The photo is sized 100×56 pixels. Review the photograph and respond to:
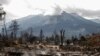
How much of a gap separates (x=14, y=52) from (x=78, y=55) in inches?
921

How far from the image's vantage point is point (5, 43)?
77.6m

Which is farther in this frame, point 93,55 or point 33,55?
point 93,55

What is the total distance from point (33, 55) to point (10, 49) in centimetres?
579


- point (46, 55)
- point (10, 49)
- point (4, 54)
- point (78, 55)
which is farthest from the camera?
point (78, 55)

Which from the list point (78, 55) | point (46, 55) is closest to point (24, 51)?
point (46, 55)

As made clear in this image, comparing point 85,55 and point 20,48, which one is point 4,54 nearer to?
point 20,48

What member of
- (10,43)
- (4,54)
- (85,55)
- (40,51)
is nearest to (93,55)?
(85,55)

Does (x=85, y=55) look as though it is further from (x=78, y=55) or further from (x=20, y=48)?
(x=20, y=48)

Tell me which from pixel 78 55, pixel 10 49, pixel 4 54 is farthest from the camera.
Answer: pixel 78 55

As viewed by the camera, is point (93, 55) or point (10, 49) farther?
point (93, 55)

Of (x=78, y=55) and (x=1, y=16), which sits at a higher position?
(x=1, y=16)

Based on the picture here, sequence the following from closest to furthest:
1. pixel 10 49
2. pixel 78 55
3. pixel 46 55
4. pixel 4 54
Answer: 1. pixel 4 54
2. pixel 10 49
3. pixel 46 55
4. pixel 78 55

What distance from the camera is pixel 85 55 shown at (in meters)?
89.9

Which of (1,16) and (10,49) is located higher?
(1,16)
